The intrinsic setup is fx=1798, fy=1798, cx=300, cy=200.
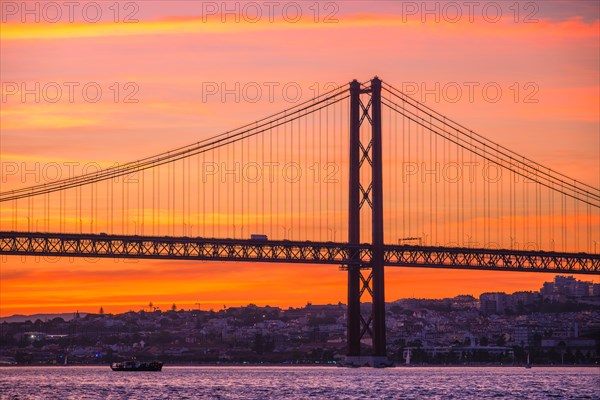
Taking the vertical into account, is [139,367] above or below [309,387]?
below

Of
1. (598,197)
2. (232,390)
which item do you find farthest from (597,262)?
(232,390)

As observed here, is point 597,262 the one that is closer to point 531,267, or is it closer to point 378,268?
point 531,267

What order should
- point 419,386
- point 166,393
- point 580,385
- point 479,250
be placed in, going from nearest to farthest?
point 166,393 → point 419,386 → point 580,385 → point 479,250

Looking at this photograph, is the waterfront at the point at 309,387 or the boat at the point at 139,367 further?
the boat at the point at 139,367

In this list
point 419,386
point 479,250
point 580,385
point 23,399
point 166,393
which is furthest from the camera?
point 479,250

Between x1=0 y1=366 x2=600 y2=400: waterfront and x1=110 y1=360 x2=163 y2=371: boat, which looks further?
x1=110 y1=360 x2=163 y2=371: boat

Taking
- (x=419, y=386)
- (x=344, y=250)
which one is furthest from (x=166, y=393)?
(x=344, y=250)

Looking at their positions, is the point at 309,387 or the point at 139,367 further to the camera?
the point at 139,367

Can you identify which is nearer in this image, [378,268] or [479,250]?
[378,268]

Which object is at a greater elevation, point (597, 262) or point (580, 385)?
point (597, 262)
